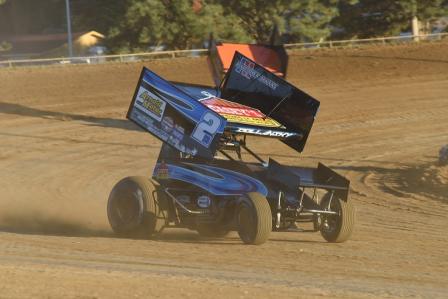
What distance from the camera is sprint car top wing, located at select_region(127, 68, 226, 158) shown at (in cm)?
1207

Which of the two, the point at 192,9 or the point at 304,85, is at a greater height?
the point at 192,9

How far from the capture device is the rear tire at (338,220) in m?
12.5

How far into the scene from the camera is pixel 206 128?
12086 millimetres

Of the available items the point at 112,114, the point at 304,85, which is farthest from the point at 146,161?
the point at 304,85

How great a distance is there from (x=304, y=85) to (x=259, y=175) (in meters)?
24.0

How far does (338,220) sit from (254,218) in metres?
1.55

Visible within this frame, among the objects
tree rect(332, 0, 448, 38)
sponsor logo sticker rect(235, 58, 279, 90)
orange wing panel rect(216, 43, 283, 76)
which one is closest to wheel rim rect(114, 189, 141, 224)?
sponsor logo sticker rect(235, 58, 279, 90)

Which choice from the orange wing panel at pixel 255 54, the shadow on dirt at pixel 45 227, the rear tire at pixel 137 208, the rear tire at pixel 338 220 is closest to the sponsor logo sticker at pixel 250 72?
the rear tire at pixel 338 220

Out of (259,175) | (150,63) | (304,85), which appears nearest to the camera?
(259,175)

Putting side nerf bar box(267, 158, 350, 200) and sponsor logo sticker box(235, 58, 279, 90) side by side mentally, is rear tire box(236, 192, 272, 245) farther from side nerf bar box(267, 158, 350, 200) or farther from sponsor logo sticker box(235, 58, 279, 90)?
sponsor logo sticker box(235, 58, 279, 90)

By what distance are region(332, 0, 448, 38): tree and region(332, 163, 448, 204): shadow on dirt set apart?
2757 centimetres

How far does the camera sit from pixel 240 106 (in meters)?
13.4

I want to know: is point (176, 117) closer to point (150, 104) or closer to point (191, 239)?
point (150, 104)

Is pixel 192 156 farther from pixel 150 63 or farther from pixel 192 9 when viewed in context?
pixel 192 9
